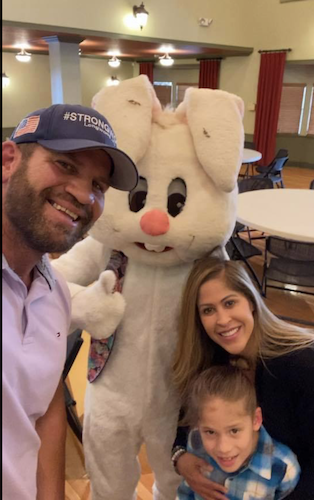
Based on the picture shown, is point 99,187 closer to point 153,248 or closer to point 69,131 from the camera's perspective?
point 69,131

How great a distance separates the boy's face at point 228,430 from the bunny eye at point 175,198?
0.57 metres

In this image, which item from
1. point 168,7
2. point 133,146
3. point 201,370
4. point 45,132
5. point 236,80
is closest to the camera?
point 45,132

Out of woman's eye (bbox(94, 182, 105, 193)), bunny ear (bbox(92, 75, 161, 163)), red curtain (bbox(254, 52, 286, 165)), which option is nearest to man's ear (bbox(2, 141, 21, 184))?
woman's eye (bbox(94, 182, 105, 193))

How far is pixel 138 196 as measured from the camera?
51.8 inches

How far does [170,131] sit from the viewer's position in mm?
1315

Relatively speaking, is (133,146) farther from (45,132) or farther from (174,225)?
(45,132)

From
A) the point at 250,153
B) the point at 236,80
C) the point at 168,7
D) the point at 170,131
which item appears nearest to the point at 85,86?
the point at 236,80

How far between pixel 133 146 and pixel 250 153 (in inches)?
199

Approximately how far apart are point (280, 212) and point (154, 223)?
1.89 metres

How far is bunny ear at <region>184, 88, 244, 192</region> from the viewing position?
124 centimetres

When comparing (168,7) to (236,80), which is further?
(236,80)

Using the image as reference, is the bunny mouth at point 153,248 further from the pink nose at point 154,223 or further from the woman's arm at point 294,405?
the woman's arm at point 294,405

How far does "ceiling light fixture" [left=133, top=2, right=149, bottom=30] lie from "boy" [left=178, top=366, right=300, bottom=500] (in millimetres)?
6854

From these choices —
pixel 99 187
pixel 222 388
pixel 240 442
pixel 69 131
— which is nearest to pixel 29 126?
pixel 69 131
